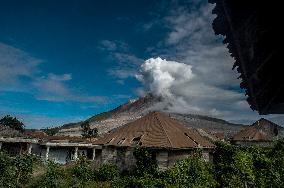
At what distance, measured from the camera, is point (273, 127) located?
237 ft

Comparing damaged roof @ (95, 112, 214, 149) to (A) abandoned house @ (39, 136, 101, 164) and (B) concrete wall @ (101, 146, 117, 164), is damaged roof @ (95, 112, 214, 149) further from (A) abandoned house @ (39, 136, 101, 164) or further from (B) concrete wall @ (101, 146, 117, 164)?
(A) abandoned house @ (39, 136, 101, 164)

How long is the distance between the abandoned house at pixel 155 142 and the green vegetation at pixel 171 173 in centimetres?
116

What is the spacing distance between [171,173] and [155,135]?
283 inches

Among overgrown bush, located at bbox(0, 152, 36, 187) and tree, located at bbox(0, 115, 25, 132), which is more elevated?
tree, located at bbox(0, 115, 25, 132)

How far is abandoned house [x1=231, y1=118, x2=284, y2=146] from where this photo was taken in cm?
5853

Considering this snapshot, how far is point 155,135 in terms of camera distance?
35.1 metres

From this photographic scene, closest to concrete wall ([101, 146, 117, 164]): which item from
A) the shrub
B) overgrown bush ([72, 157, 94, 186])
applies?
overgrown bush ([72, 157, 94, 186])

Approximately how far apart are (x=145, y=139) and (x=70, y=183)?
9424 millimetres

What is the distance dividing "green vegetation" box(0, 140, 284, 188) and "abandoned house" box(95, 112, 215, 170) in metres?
1.16

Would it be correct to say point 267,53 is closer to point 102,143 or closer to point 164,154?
point 164,154

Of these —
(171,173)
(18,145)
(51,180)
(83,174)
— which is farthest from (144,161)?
(18,145)

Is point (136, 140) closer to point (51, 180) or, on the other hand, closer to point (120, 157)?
point (120, 157)

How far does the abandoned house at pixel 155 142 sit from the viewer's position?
32844 millimetres

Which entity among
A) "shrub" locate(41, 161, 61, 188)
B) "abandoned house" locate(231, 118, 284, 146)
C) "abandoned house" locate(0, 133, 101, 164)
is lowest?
"shrub" locate(41, 161, 61, 188)
